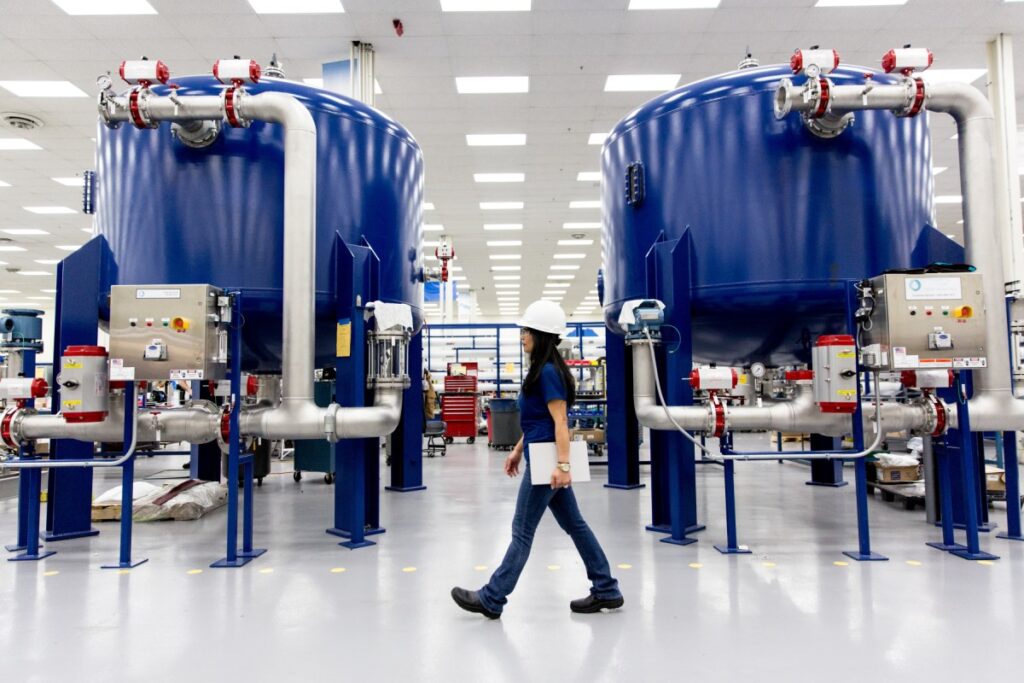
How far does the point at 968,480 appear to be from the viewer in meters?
3.63

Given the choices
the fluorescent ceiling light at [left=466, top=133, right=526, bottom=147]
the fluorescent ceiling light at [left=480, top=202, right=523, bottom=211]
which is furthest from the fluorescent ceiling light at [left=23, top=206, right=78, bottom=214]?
the fluorescent ceiling light at [left=466, top=133, right=526, bottom=147]

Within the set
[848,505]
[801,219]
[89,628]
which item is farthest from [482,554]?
[848,505]

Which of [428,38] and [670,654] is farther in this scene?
[428,38]

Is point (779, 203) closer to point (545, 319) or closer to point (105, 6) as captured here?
point (545, 319)

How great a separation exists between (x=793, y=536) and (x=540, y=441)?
2492 millimetres

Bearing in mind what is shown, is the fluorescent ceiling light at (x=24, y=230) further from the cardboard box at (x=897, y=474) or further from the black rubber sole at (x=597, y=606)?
the cardboard box at (x=897, y=474)

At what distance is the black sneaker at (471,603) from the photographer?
108 inches

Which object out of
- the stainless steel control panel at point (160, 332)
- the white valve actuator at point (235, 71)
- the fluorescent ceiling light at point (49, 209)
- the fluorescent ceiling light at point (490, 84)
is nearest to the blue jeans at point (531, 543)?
the stainless steel control panel at point (160, 332)

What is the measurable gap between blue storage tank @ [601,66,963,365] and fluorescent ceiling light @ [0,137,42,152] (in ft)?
31.8

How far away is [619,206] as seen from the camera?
4.73 meters

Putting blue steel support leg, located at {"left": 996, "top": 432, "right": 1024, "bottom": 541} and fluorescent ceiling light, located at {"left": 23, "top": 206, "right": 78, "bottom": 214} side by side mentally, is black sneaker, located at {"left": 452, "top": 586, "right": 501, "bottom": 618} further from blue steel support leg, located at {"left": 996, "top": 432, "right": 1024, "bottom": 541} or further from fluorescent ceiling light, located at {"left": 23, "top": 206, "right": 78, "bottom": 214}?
fluorescent ceiling light, located at {"left": 23, "top": 206, "right": 78, "bottom": 214}

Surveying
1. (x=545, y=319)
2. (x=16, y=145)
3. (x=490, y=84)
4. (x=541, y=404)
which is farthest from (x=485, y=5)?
(x=16, y=145)

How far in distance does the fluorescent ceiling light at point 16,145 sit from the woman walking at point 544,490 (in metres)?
10.1

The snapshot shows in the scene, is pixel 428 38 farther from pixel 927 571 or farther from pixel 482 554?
pixel 927 571
